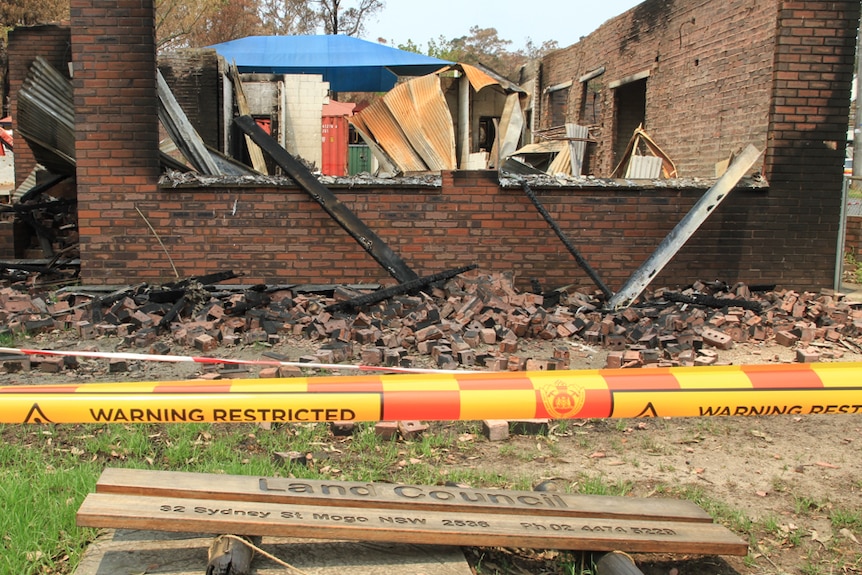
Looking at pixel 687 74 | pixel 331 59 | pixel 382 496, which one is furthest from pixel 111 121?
pixel 331 59

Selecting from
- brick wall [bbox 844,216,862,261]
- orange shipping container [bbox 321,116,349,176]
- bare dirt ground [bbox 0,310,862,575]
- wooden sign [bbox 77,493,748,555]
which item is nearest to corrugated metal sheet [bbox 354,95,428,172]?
bare dirt ground [bbox 0,310,862,575]

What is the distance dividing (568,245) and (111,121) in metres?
4.74

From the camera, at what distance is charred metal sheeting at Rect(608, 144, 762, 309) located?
721 cm

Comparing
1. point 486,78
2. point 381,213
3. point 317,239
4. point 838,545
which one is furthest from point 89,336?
point 486,78

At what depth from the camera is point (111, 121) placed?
725 cm

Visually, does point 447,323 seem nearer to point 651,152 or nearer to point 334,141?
point 651,152

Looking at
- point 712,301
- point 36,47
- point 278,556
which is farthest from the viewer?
point 36,47

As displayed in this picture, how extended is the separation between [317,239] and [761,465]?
16.3 feet

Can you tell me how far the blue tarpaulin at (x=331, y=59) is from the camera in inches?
720

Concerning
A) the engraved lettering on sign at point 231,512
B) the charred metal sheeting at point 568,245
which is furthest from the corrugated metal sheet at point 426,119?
the engraved lettering on sign at point 231,512

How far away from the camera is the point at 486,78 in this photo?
11.5m

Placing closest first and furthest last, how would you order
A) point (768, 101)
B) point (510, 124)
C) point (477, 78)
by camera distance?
point (768, 101), point (477, 78), point (510, 124)

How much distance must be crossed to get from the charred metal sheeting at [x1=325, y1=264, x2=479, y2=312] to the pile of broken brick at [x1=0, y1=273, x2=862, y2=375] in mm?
40

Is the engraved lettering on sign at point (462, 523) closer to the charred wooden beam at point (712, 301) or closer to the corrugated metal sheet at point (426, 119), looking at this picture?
the charred wooden beam at point (712, 301)
